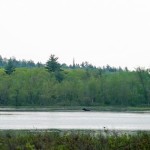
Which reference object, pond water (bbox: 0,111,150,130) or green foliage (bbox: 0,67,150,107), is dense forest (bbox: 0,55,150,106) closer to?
green foliage (bbox: 0,67,150,107)

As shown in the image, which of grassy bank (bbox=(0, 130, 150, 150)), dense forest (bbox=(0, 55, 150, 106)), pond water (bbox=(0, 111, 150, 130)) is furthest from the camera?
dense forest (bbox=(0, 55, 150, 106))

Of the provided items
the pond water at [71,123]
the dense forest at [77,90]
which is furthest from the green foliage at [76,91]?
the pond water at [71,123]

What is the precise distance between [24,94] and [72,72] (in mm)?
25739

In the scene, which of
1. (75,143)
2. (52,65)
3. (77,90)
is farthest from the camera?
(52,65)

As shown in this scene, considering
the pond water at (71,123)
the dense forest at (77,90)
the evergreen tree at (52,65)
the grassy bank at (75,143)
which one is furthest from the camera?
the evergreen tree at (52,65)

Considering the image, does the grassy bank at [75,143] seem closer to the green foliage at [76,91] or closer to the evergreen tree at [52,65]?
the green foliage at [76,91]

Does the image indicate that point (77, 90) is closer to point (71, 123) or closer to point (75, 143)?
point (71, 123)

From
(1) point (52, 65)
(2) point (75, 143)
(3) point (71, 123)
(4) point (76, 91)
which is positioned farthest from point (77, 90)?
(2) point (75, 143)

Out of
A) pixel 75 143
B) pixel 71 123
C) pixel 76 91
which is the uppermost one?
pixel 76 91

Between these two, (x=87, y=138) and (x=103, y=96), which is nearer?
(x=87, y=138)

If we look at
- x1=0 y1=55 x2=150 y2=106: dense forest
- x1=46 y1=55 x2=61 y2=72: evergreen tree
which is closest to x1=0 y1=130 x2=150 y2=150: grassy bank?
x1=0 y1=55 x2=150 y2=106: dense forest

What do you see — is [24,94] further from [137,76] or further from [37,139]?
[37,139]

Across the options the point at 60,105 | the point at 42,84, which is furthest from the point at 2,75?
the point at 60,105

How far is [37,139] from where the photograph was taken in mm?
22844
